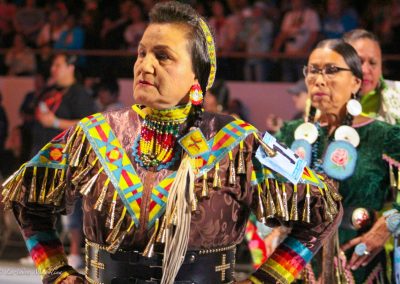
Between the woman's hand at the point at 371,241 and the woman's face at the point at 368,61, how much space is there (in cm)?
78

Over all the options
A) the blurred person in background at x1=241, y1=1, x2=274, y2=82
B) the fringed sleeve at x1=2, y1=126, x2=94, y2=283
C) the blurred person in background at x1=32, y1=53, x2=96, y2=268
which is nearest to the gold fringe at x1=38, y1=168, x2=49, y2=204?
the fringed sleeve at x1=2, y1=126, x2=94, y2=283

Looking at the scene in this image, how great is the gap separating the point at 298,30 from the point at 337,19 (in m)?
0.33

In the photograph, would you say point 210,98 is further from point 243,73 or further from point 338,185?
point 338,185

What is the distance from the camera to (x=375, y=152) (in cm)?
396

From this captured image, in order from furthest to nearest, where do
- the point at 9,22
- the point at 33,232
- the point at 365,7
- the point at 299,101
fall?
the point at 9,22 < the point at 365,7 < the point at 299,101 < the point at 33,232

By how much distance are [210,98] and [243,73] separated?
48 centimetres

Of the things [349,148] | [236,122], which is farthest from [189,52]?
[349,148]

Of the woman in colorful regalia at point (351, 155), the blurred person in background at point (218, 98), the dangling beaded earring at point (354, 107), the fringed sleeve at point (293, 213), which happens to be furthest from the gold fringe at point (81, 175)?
the blurred person in background at point (218, 98)

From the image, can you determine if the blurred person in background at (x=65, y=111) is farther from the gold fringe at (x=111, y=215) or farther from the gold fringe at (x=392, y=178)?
the gold fringe at (x=111, y=215)

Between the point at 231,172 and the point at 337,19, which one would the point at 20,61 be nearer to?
the point at 337,19

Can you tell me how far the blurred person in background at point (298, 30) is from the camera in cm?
734

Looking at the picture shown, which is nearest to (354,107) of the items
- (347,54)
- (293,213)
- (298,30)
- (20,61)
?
(347,54)

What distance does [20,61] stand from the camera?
7762 millimetres

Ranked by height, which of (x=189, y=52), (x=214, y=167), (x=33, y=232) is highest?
(x=189, y=52)
